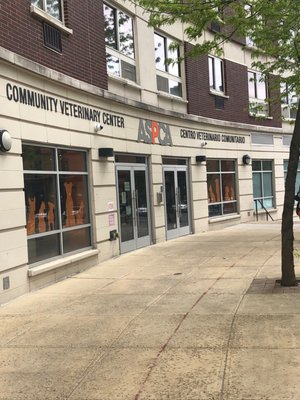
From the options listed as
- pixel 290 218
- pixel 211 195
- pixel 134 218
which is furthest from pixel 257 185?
pixel 290 218

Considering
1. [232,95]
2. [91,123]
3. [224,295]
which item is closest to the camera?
[224,295]

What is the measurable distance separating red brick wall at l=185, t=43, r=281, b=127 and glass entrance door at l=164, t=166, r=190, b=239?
2314 mm

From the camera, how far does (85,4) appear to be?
11078mm

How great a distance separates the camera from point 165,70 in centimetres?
1537

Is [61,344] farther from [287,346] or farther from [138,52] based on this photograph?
[138,52]

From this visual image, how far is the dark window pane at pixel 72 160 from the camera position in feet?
32.7

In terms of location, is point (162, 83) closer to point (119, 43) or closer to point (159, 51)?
point (159, 51)

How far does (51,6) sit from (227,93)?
410 inches

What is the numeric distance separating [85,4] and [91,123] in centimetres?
260

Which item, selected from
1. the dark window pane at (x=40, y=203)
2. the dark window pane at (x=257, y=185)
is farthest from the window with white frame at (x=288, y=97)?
the dark window pane at (x=40, y=203)

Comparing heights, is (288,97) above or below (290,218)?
above

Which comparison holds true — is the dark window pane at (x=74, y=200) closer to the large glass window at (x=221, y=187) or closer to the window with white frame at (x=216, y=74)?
the large glass window at (x=221, y=187)

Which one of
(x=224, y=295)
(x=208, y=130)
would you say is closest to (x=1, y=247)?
(x=224, y=295)

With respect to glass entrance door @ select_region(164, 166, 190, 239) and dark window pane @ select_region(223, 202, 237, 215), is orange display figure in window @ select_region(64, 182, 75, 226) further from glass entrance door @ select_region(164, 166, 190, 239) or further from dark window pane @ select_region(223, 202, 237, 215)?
dark window pane @ select_region(223, 202, 237, 215)
